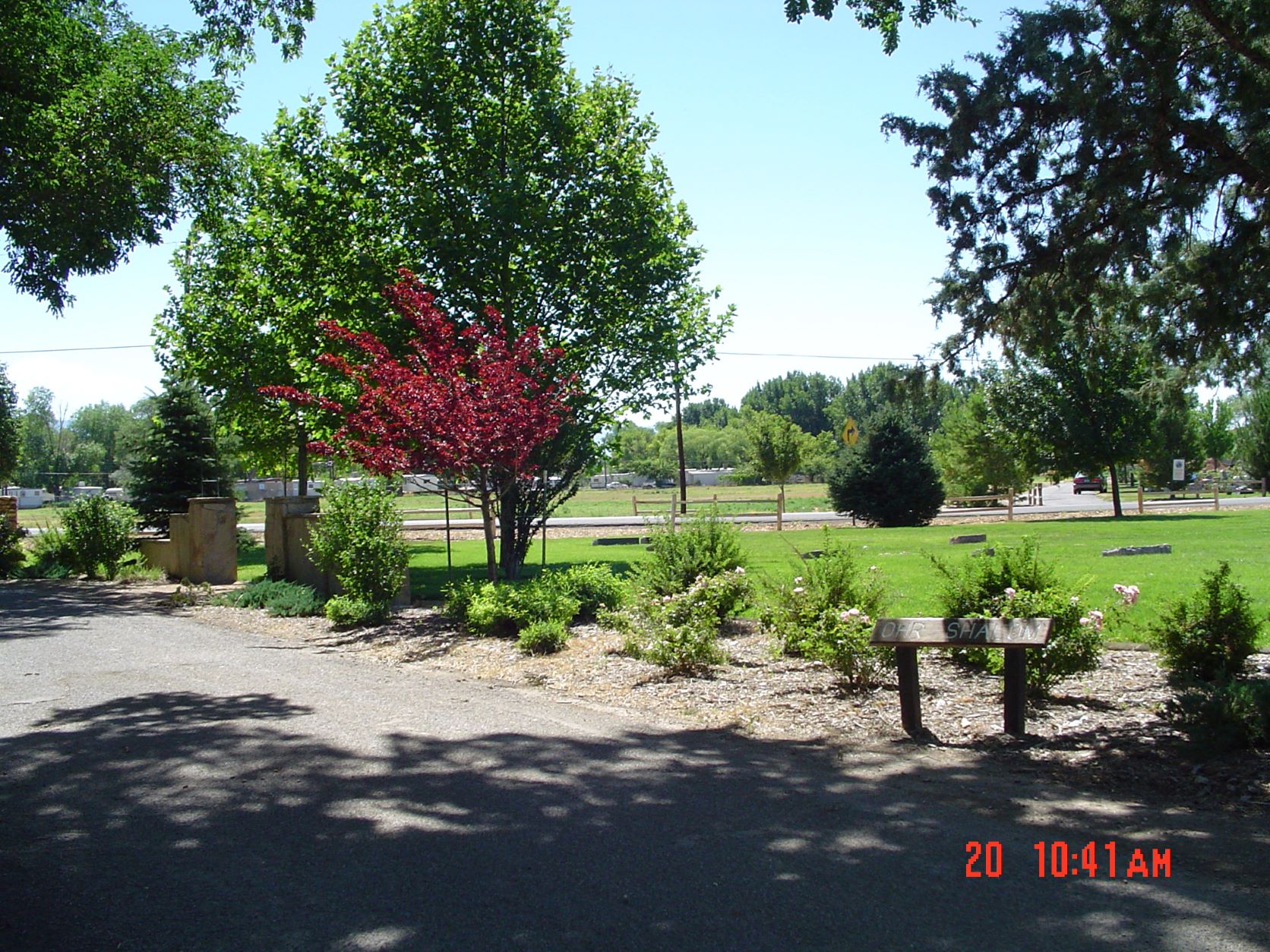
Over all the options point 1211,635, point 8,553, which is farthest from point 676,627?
point 8,553

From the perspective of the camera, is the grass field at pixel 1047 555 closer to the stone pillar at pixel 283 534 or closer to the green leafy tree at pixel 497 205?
the stone pillar at pixel 283 534

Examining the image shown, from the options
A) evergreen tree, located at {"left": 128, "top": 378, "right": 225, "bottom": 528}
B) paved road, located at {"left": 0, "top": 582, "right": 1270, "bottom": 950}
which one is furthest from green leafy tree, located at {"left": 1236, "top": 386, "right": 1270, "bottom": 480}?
paved road, located at {"left": 0, "top": 582, "right": 1270, "bottom": 950}

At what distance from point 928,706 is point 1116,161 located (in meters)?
4.02

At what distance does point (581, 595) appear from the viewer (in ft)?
39.1

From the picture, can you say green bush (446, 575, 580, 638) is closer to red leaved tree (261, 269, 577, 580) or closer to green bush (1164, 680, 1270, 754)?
red leaved tree (261, 269, 577, 580)

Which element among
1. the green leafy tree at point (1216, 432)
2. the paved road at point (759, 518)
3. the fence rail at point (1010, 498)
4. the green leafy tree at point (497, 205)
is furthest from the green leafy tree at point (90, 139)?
the green leafy tree at point (1216, 432)

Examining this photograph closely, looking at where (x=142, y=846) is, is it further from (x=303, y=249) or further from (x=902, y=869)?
(x=303, y=249)

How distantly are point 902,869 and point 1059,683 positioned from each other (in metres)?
4.24

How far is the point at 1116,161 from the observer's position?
21.9ft

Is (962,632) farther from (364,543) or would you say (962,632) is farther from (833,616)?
(364,543)

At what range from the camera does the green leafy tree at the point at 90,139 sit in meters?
15.3

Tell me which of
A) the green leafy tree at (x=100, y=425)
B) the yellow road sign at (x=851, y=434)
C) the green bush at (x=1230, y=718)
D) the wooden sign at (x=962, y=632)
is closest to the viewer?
the green bush at (x=1230, y=718)

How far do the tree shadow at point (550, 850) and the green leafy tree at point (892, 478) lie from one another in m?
25.2
